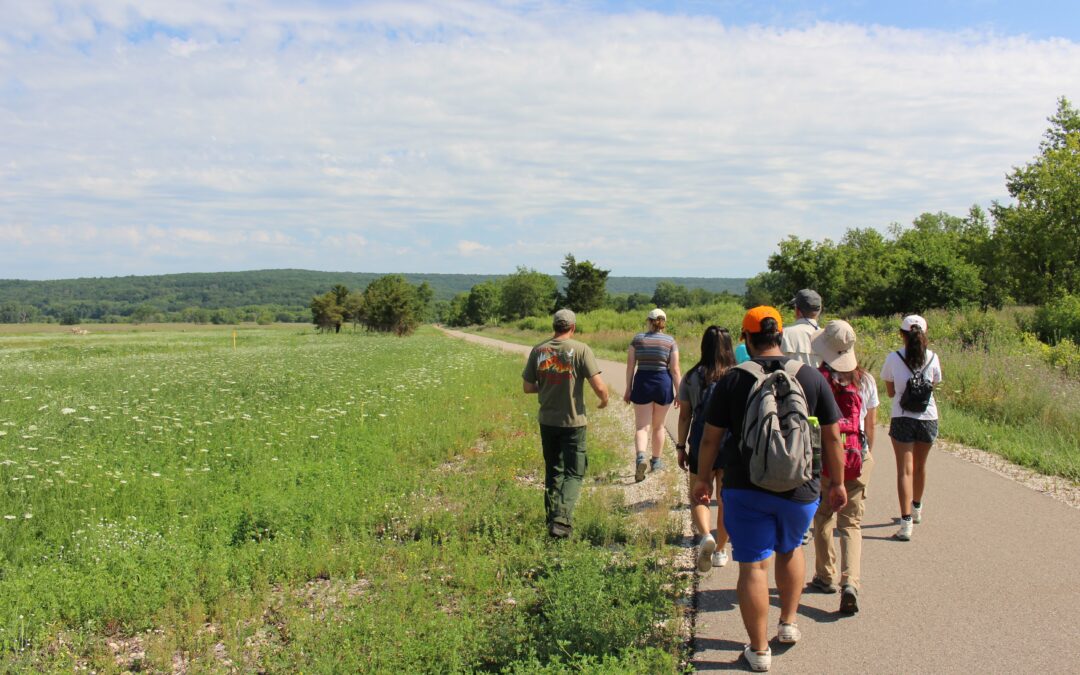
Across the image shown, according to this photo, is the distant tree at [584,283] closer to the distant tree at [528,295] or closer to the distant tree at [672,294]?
the distant tree at [528,295]

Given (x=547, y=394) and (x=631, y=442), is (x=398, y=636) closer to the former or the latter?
(x=547, y=394)

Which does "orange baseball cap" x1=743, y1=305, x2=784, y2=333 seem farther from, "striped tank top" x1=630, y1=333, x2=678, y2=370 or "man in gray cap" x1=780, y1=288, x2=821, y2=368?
"striped tank top" x1=630, y1=333, x2=678, y2=370

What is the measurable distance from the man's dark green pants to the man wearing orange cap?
2452mm

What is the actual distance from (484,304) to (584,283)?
50.5 m

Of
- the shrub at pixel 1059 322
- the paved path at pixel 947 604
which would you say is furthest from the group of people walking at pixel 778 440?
the shrub at pixel 1059 322

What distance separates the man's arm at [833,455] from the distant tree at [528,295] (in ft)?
354

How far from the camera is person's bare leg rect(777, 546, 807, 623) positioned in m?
4.50

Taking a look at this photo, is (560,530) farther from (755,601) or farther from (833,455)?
(833,455)

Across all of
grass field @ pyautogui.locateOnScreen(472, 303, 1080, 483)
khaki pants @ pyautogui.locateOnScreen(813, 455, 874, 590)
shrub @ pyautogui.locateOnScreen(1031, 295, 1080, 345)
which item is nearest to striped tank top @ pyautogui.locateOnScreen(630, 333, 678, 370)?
grass field @ pyautogui.locateOnScreen(472, 303, 1080, 483)

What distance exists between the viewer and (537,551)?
620cm

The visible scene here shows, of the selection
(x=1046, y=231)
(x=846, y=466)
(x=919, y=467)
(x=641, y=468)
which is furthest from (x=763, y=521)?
(x=1046, y=231)

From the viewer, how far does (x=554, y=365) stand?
22.5 ft

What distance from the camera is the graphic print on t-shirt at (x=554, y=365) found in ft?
22.4

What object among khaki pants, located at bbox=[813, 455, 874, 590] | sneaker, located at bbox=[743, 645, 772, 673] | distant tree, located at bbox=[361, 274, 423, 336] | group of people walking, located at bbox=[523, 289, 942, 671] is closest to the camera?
group of people walking, located at bbox=[523, 289, 942, 671]
